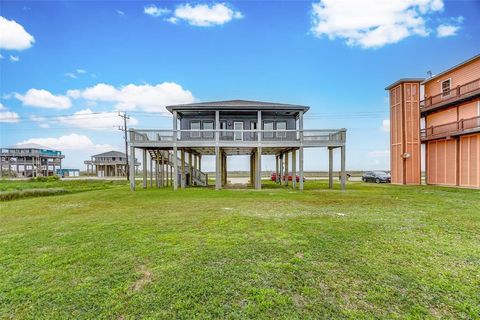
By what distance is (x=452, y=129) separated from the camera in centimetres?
2075

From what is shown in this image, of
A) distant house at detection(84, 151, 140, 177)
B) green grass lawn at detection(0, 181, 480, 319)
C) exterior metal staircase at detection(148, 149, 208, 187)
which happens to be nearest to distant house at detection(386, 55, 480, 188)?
green grass lawn at detection(0, 181, 480, 319)

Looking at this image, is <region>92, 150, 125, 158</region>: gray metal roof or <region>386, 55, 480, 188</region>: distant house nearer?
<region>386, 55, 480, 188</region>: distant house

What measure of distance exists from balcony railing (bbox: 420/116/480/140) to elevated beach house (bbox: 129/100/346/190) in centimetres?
1005

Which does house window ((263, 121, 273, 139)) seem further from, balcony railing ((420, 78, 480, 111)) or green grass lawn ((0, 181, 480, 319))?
balcony railing ((420, 78, 480, 111))

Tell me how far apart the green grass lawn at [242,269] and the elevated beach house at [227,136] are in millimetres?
10693

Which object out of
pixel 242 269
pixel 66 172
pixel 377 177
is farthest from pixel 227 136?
pixel 66 172

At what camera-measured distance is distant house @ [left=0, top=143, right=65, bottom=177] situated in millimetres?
48094

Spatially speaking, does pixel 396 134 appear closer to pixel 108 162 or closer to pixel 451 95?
pixel 451 95

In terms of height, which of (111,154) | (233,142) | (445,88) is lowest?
(233,142)

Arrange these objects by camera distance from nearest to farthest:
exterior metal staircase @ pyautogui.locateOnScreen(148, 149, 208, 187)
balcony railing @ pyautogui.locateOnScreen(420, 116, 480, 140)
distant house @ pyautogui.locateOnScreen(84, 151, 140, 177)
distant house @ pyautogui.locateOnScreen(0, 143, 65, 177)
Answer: balcony railing @ pyautogui.locateOnScreen(420, 116, 480, 140) → exterior metal staircase @ pyautogui.locateOnScreen(148, 149, 208, 187) → distant house @ pyautogui.locateOnScreen(0, 143, 65, 177) → distant house @ pyautogui.locateOnScreen(84, 151, 140, 177)

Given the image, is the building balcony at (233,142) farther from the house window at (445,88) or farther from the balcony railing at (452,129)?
the house window at (445,88)

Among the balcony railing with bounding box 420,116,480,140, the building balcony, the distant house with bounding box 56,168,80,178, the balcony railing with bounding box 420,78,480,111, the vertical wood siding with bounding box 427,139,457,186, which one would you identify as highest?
the balcony railing with bounding box 420,78,480,111

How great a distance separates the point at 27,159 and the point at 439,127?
64.9m

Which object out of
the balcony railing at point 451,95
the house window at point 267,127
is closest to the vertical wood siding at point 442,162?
the balcony railing at point 451,95
